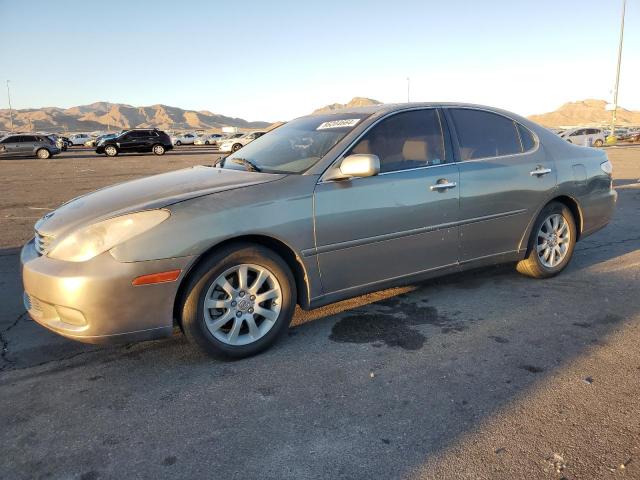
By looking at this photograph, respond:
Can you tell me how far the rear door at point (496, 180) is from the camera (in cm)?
418

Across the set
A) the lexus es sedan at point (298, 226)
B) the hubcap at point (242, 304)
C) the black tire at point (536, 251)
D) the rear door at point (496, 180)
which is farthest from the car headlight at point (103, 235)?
the black tire at point (536, 251)

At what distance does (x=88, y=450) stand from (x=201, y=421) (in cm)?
53

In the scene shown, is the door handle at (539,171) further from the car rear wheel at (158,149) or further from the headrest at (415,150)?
the car rear wheel at (158,149)

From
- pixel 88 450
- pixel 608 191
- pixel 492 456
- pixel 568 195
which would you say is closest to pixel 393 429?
pixel 492 456

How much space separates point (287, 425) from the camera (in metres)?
2.59

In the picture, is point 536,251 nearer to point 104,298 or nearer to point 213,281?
point 213,281

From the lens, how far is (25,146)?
Answer: 2845 cm

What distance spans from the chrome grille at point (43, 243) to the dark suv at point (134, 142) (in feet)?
97.4

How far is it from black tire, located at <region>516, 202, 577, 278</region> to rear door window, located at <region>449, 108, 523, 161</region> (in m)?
0.66

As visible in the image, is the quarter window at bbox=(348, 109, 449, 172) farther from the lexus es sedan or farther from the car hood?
the car hood

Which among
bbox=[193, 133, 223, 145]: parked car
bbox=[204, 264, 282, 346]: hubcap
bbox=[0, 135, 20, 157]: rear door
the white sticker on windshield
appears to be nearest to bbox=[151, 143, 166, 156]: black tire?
bbox=[0, 135, 20, 157]: rear door

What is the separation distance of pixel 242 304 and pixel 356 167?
117 cm

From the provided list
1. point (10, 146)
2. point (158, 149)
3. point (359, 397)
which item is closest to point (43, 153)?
point (10, 146)

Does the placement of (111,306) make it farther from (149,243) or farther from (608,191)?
(608,191)
